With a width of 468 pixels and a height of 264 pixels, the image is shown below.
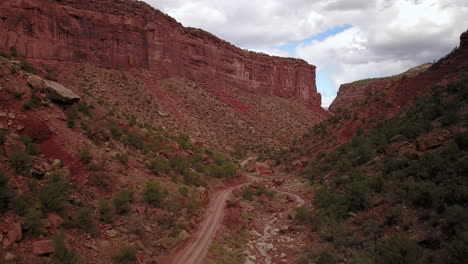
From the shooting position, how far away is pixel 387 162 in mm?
14398

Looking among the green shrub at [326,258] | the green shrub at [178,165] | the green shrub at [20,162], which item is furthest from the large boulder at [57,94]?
the green shrub at [326,258]

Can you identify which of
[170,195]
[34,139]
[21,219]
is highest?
[34,139]

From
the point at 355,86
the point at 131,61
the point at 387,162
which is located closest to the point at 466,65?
the point at 387,162

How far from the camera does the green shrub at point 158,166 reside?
53.8ft

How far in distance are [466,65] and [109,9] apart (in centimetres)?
4377

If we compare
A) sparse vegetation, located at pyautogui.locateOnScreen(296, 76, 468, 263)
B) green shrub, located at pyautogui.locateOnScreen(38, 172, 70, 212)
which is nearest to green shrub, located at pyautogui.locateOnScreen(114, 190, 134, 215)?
green shrub, located at pyautogui.locateOnScreen(38, 172, 70, 212)

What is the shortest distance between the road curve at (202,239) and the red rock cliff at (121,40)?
101 ft

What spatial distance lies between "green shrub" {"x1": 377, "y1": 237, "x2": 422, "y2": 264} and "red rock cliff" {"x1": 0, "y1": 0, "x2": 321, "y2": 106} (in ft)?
126

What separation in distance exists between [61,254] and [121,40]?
4036cm

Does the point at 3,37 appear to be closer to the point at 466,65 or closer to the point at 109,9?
the point at 109,9

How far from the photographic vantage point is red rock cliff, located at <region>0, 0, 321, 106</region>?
33750 millimetres

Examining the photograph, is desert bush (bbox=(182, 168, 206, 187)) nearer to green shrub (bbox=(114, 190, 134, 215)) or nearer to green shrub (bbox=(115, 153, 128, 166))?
green shrub (bbox=(115, 153, 128, 166))

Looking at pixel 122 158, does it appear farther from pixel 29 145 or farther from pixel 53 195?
pixel 53 195

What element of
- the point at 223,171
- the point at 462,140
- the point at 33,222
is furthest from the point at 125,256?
the point at 223,171
